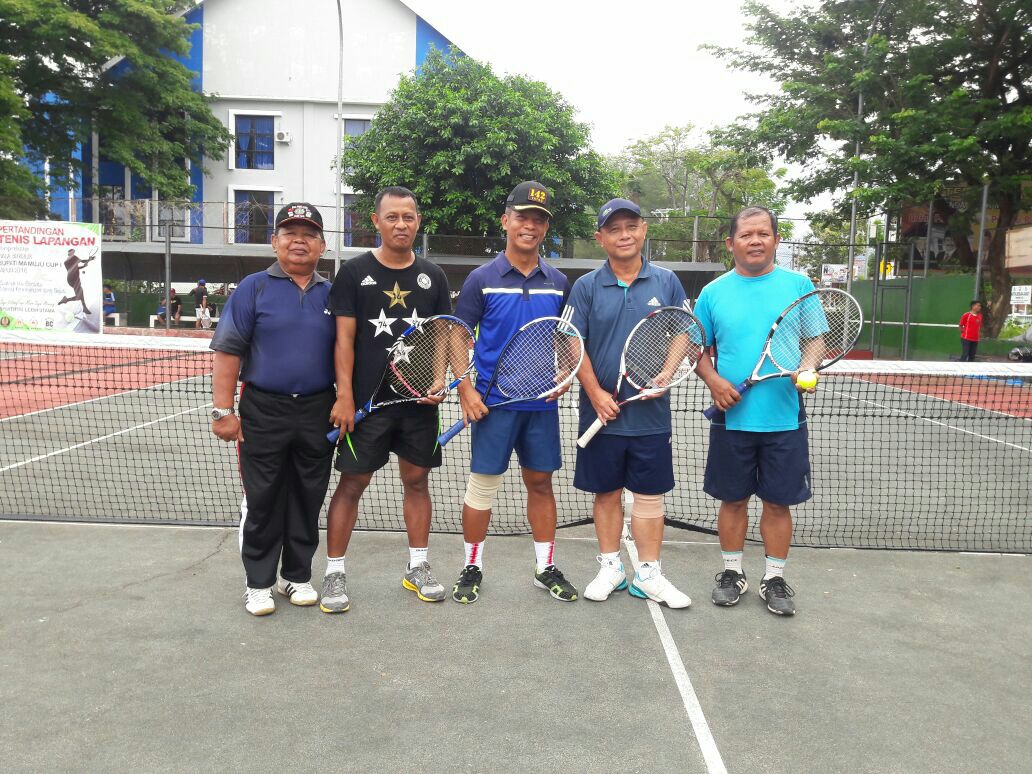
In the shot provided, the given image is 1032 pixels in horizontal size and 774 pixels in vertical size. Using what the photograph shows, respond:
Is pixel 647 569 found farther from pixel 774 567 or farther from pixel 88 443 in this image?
pixel 88 443

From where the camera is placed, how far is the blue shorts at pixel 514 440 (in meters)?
4.05

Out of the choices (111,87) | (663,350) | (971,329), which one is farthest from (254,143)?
(663,350)

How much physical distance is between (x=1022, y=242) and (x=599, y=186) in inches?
517

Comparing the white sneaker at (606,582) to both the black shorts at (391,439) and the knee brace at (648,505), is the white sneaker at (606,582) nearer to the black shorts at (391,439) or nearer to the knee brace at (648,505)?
the knee brace at (648,505)

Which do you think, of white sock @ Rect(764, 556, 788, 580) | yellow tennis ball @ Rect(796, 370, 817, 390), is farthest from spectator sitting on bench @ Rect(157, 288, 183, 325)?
yellow tennis ball @ Rect(796, 370, 817, 390)

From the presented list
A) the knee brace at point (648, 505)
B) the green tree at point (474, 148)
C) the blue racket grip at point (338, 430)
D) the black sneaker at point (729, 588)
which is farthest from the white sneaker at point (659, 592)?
the green tree at point (474, 148)

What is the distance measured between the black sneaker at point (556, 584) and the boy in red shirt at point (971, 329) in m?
17.2

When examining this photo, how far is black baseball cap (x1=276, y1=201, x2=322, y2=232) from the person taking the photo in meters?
3.81

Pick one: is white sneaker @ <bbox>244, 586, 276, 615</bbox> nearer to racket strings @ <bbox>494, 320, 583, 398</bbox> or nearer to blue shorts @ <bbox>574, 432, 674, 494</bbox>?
racket strings @ <bbox>494, 320, 583, 398</bbox>

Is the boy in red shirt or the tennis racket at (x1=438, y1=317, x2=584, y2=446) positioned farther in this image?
the boy in red shirt

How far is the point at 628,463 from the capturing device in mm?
4129

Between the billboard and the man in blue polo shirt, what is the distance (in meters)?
10.3

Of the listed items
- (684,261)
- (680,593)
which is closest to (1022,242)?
(684,261)

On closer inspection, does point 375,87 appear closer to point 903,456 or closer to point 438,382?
point 903,456
